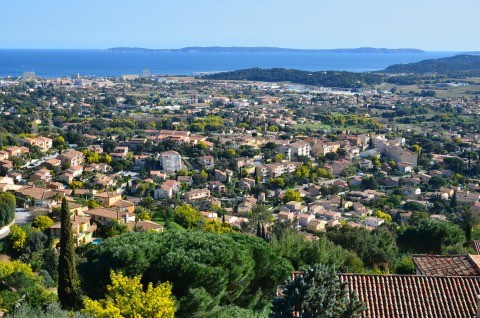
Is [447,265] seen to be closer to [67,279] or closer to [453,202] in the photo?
[67,279]

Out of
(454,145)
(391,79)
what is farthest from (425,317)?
(391,79)

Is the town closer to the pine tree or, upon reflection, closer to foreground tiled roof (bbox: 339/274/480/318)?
foreground tiled roof (bbox: 339/274/480/318)

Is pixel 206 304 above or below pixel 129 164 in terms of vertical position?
above

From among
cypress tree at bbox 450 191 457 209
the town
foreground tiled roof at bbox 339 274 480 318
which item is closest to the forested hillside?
the town

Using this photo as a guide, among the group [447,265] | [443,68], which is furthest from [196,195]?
[443,68]

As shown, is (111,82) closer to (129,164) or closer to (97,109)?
(97,109)

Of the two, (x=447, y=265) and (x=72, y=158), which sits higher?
(x=447, y=265)
